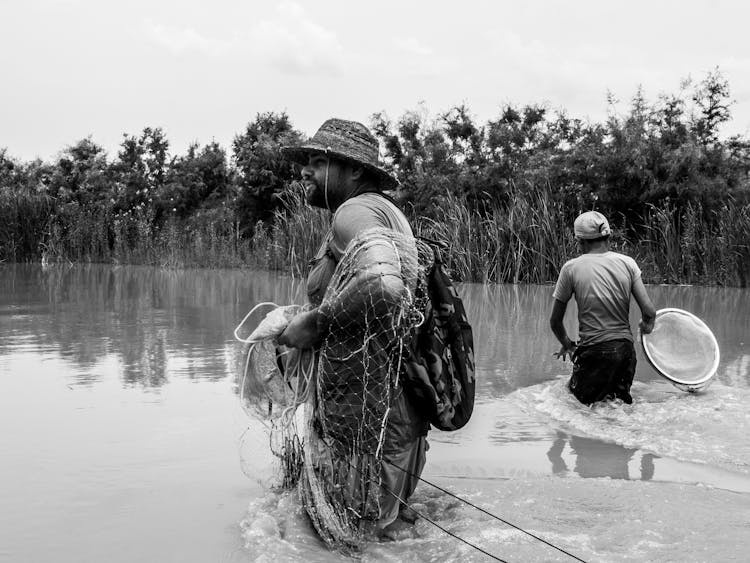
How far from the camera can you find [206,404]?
5.92 m

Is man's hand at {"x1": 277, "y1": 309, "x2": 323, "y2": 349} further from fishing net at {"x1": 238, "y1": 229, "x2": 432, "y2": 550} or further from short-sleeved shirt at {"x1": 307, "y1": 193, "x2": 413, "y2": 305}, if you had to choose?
short-sleeved shirt at {"x1": 307, "y1": 193, "x2": 413, "y2": 305}

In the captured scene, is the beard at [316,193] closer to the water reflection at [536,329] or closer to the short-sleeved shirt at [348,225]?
the short-sleeved shirt at [348,225]

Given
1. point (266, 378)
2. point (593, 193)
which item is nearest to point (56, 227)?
point (593, 193)

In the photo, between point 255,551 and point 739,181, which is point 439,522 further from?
point 739,181

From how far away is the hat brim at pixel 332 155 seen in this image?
3510 mm

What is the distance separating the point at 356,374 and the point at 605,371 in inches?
124

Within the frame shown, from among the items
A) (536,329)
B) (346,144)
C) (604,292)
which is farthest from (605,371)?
(536,329)

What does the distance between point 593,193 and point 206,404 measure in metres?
16.0

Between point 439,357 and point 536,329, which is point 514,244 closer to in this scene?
point 536,329

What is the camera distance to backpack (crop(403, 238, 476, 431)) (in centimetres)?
338

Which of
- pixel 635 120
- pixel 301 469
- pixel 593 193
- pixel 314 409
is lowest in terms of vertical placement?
pixel 301 469

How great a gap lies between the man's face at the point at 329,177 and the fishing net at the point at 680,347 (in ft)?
12.0

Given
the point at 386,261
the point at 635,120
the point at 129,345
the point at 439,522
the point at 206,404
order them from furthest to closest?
the point at 635,120
the point at 129,345
the point at 206,404
the point at 439,522
the point at 386,261

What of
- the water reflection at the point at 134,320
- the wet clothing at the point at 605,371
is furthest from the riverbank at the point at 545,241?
the wet clothing at the point at 605,371
